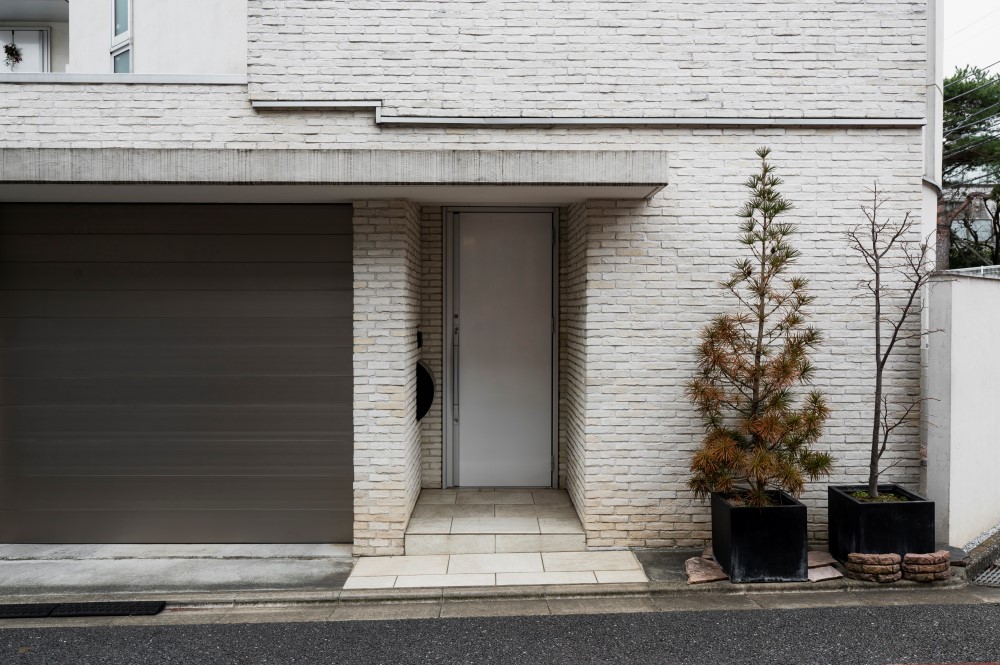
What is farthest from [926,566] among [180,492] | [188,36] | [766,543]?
[188,36]

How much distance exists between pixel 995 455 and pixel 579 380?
13.2 ft

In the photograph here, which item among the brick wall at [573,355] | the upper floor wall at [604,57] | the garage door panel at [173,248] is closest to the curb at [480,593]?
the brick wall at [573,355]

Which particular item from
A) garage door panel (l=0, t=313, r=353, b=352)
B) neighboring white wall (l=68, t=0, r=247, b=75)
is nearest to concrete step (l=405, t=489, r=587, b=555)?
garage door panel (l=0, t=313, r=353, b=352)

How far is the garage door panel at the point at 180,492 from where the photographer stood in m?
6.29

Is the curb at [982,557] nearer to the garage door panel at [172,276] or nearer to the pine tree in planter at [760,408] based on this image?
the pine tree in planter at [760,408]

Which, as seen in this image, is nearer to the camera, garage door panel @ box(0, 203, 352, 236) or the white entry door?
garage door panel @ box(0, 203, 352, 236)

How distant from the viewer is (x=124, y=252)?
6242 millimetres

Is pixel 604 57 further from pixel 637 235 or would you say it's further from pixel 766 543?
pixel 766 543

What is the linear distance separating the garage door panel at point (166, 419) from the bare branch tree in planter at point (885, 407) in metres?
4.37

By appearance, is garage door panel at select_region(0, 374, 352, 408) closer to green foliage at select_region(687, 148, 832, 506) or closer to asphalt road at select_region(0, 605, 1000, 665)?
asphalt road at select_region(0, 605, 1000, 665)

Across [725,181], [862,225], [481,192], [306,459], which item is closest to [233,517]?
[306,459]

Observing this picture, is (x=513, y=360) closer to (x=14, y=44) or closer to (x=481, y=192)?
(x=481, y=192)

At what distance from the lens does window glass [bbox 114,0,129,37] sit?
21.9 ft

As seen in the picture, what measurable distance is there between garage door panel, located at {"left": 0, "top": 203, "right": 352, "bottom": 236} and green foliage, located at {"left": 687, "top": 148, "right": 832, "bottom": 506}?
350cm
